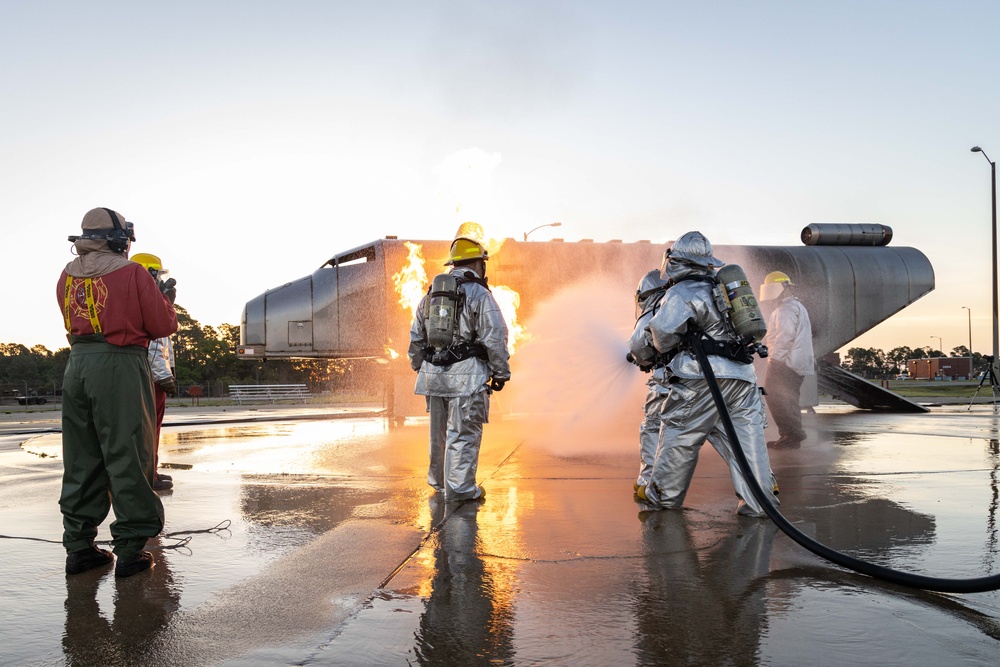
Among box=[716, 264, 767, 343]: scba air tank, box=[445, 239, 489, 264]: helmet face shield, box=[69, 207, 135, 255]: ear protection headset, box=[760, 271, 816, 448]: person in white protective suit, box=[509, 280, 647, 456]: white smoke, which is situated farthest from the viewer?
box=[509, 280, 647, 456]: white smoke

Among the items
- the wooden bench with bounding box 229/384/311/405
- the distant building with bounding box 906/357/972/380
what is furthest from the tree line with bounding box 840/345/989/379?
the wooden bench with bounding box 229/384/311/405

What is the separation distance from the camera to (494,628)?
9.96ft

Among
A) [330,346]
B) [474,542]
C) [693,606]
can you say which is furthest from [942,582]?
[330,346]

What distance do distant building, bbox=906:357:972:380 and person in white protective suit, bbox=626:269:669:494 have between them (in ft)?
350

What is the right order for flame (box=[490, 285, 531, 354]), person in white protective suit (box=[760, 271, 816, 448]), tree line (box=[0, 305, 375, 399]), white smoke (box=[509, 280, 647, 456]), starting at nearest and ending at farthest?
1. person in white protective suit (box=[760, 271, 816, 448])
2. white smoke (box=[509, 280, 647, 456])
3. flame (box=[490, 285, 531, 354])
4. tree line (box=[0, 305, 375, 399])

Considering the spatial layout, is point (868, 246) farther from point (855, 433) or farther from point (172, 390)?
point (172, 390)

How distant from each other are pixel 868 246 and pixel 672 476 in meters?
16.4

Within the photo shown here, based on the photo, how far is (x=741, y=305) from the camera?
5383mm

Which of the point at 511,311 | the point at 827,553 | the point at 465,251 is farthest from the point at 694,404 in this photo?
the point at 511,311

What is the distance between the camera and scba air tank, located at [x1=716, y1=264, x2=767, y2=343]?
5305 millimetres

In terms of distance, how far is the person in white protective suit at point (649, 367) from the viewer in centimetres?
583

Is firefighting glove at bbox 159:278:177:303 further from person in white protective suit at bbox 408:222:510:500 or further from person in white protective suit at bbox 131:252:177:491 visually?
person in white protective suit at bbox 408:222:510:500

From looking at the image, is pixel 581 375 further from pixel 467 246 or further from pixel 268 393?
pixel 268 393

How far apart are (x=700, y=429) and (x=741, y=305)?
92 centimetres
